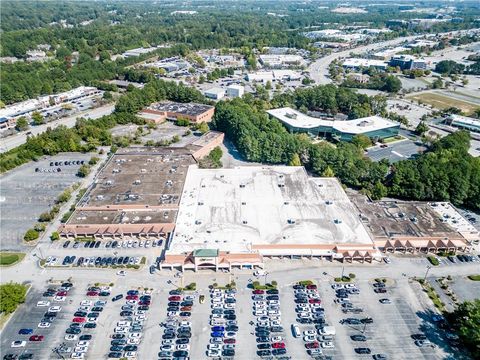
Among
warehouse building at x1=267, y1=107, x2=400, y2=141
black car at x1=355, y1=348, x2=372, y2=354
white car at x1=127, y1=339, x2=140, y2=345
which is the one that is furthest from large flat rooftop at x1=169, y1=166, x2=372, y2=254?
warehouse building at x1=267, y1=107, x2=400, y2=141

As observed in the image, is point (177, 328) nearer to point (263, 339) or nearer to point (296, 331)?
point (263, 339)

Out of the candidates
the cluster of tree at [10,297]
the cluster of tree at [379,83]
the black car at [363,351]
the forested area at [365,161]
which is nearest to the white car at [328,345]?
the black car at [363,351]

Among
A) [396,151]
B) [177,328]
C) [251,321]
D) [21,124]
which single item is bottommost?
[396,151]

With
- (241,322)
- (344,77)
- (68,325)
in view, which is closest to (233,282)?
(241,322)

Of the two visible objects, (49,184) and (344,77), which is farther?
(344,77)

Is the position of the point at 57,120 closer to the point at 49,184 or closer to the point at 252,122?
the point at 49,184

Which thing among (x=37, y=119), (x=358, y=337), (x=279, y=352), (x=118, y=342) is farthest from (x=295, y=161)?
(x=37, y=119)
